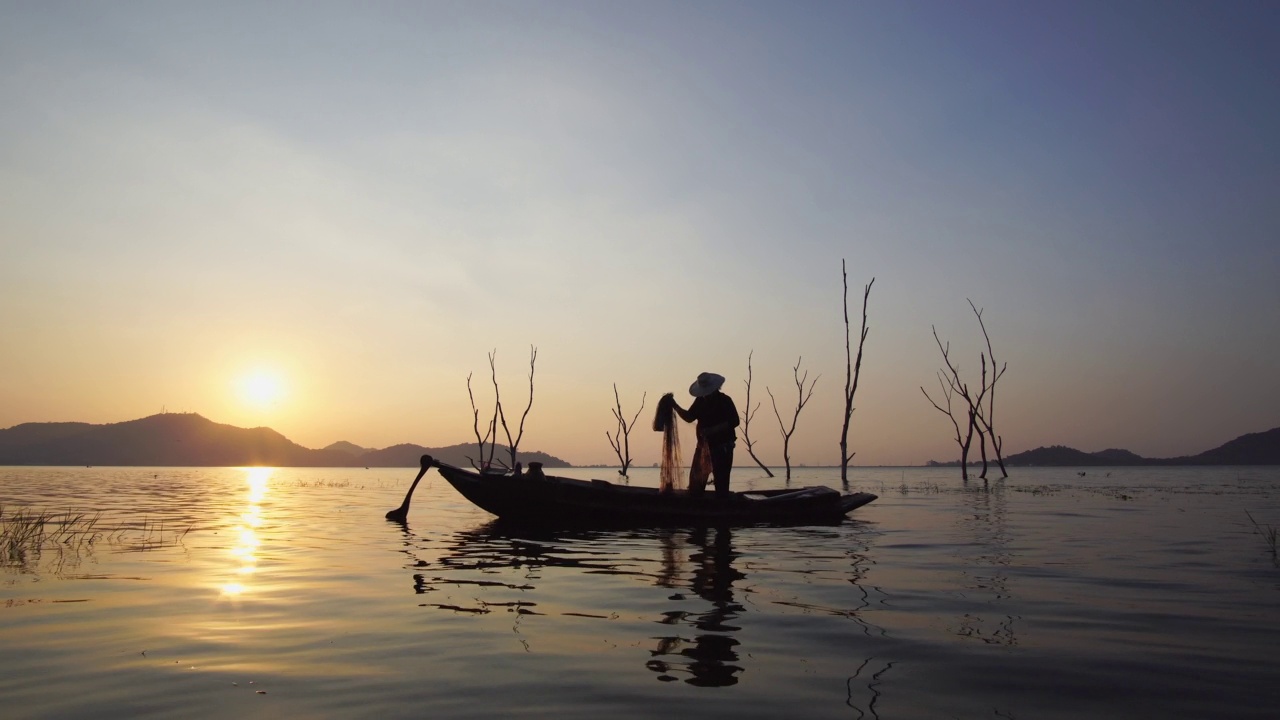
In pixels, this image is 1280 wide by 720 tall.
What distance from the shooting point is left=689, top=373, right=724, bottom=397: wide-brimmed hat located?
16.0 meters

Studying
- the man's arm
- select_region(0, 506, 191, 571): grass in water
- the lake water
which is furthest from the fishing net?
select_region(0, 506, 191, 571): grass in water

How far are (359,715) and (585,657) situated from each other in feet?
5.64

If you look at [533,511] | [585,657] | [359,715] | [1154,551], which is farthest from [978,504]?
[359,715]

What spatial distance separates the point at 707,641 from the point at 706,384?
1038 cm

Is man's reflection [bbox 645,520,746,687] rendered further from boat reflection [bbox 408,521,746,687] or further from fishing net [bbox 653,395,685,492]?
fishing net [bbox 653,395,685,492]

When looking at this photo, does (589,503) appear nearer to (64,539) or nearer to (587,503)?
(587,503)

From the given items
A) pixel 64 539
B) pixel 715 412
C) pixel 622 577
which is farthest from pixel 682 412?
pixel 64 539

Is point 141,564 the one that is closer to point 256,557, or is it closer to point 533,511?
point 256,557

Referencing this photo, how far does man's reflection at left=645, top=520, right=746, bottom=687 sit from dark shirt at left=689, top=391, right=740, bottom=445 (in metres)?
6.04

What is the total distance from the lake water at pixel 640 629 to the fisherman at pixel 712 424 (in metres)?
3.69

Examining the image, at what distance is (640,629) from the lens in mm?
6352

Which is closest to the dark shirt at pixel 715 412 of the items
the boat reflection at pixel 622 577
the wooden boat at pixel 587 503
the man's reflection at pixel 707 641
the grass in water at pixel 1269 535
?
the wooden boat at pixel 587 503

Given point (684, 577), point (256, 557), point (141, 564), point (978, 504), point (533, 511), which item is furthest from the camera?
point (978, 504)

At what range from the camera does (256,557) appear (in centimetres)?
1131
